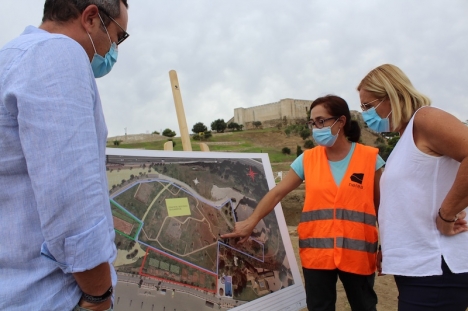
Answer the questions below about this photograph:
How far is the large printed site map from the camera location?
2.17 meters

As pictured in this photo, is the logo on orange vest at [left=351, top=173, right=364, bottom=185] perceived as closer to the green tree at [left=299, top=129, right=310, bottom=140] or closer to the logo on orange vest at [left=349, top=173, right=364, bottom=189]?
the logo on orange vest at [left=349, top=173, right=364, bottom=189]

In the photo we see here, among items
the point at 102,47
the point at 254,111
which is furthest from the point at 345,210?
the point at 254,111

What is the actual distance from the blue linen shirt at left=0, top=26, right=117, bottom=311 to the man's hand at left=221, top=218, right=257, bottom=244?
1.57 metres

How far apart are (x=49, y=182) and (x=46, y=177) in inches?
0.6

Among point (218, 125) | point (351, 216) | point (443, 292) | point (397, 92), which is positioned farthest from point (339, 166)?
point (218, 125)

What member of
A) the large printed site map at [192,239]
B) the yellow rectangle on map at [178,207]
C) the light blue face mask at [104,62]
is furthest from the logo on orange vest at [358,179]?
the light blue face mask at [104,62]

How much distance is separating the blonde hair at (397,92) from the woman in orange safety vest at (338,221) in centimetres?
56

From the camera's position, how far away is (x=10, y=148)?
0.98 m

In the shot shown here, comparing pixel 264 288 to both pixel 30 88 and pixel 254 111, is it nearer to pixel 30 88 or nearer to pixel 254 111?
pixel 30 88

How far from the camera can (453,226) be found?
5.35 feet

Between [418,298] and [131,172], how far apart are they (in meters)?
1.69

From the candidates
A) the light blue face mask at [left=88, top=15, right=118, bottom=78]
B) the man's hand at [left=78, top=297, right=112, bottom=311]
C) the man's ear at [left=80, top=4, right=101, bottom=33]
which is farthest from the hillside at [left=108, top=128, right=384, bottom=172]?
the man's hand at [left=78, top=297, right=112, bottom=311]

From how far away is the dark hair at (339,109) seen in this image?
2.58 m

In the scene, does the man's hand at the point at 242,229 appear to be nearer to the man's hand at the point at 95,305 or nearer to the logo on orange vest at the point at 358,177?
the logo on orange vest at the point at 358,177
